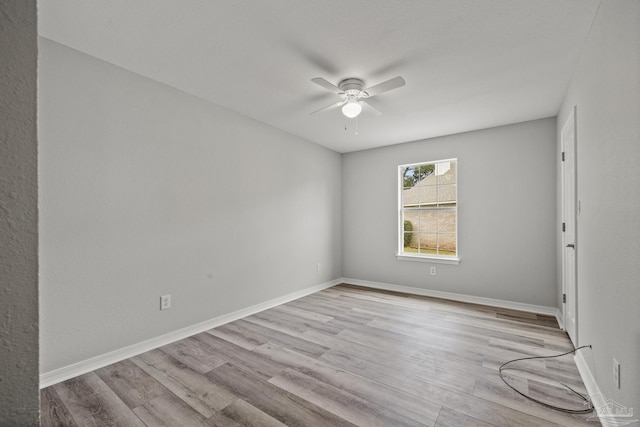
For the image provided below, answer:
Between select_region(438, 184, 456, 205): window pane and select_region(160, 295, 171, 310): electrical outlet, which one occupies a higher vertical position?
select_region(438, 184, 456, 205): window pane

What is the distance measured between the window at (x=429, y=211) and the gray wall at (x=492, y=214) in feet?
0.38

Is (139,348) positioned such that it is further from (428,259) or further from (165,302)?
(428,259)

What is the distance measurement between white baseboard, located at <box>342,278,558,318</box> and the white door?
0.58 metres

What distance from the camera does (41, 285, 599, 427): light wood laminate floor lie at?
1.78 m

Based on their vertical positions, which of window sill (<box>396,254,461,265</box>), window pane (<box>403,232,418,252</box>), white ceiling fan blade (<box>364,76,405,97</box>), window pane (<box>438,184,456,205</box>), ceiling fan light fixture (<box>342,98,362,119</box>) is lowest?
window sill (<box>396,254,461,265</box>)

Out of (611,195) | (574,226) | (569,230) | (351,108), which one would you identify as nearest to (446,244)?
(569,230)

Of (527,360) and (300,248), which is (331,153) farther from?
(527,360)

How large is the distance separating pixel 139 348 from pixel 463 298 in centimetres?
394

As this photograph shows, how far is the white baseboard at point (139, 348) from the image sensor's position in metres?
2.14

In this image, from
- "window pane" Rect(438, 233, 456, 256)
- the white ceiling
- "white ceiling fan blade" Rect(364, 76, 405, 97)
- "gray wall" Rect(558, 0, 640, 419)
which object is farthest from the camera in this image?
"window pane" Rect(438, 233, 456, 256)

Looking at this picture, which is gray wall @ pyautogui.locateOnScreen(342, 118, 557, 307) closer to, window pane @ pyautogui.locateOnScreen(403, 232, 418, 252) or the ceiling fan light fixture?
window pane @ pyautogui.locateOnScreen(403, 232, 418, 252)

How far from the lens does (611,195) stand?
1.60m

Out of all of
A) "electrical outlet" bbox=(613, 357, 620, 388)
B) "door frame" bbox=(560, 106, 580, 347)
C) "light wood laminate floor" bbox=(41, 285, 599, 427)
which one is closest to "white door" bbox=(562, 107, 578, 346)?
"door frame" bbox=(560, 106, 580, 347)

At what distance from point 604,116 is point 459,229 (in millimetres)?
2745
